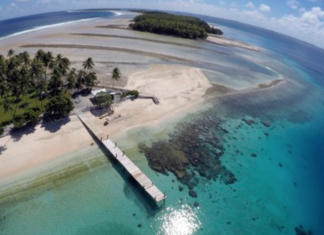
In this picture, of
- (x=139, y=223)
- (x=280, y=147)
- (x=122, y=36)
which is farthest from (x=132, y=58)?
(x=139, y=223)

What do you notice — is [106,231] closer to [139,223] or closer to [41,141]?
[139,223]

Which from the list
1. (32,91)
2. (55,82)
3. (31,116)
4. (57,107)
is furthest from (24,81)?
(32,91)

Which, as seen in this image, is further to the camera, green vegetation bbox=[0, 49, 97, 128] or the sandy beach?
green vegetation bbox=[0, 49, 97, 128]

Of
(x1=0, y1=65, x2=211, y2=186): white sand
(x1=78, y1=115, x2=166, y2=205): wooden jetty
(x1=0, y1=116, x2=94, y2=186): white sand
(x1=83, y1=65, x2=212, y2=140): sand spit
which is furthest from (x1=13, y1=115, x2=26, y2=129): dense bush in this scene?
(x1=83, y1=65, x2=212, y2=140): sand spit

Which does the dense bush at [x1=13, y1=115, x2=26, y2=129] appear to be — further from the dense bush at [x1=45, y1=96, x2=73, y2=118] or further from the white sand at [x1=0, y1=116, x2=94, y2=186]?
the dense bush at [x1=45, y1=96, x2=73, y2=118]

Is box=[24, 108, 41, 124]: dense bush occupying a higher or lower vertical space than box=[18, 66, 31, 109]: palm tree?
lower
